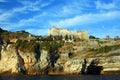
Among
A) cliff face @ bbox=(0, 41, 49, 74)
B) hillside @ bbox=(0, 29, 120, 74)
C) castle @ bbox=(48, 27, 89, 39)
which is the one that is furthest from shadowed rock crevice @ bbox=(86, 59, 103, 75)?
castle @ bbox=(48, 27, 89, 39)

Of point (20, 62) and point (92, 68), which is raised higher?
point (20, 62)

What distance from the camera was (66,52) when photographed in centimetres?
11025

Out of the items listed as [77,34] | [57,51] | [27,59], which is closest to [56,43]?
[57,51]

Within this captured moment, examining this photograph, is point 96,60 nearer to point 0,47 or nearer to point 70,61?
point 70,61

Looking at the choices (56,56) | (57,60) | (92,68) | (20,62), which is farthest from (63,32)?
(92,68)

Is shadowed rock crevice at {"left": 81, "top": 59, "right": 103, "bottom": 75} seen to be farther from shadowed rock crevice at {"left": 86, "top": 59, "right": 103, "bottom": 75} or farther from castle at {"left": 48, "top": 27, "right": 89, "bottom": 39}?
castle at {"left": 48, "top": 27, "right": 89, "bottom": 39}

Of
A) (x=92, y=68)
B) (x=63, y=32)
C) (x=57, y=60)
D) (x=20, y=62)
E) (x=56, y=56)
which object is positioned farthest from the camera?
(x=63, y=32)

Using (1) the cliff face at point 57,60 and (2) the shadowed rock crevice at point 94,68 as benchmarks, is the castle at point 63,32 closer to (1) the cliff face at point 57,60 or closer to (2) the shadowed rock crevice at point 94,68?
(1) the cliff face at point 57,60

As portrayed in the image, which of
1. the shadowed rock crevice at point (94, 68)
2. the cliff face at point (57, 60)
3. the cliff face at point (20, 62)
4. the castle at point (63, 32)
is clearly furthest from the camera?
the castle at point (63, 32)

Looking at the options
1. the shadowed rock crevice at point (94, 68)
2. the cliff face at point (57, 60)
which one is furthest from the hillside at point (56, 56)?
the shadowed rock crevice at point (94, 68)

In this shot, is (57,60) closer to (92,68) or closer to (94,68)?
(92,68)

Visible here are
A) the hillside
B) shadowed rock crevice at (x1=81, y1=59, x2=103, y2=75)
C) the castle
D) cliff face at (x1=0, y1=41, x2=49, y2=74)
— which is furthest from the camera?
the castle

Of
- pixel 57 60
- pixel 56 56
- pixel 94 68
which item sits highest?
pixel 56 56

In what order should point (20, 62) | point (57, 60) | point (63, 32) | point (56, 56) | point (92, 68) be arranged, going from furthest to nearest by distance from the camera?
point (63, 32)
point (56, 56)
point (57, 60)
point (20, 62)
point (92, 68)
